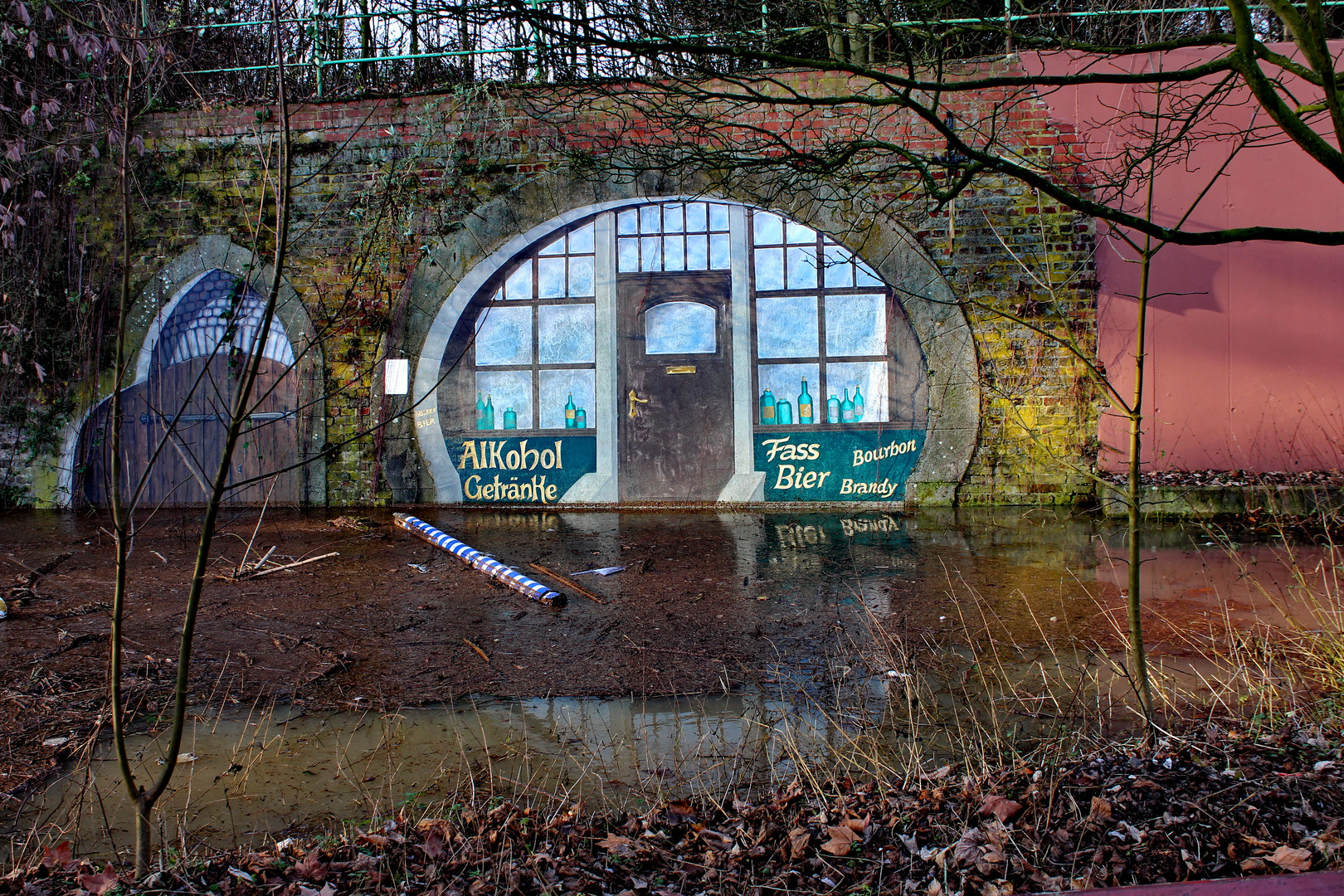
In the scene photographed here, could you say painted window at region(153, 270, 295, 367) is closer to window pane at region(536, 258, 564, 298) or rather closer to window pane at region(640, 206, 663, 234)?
window pane at region(536, 258, 564, 298)

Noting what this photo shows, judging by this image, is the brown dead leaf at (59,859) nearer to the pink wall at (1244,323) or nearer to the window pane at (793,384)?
the window pane at (793,384)

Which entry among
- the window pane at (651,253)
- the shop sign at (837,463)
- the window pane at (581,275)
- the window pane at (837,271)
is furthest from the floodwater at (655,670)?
the window pane at (651,253)

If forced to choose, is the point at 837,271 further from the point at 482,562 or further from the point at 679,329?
the point at 482,562

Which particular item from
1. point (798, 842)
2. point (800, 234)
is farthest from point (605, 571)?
point (800, 234)

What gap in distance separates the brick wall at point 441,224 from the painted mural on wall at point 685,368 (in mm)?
674

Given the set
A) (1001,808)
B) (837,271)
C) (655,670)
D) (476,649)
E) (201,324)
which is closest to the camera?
(1001,808)

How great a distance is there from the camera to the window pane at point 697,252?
26.8ft

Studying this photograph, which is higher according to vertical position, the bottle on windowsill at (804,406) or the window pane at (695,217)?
the window pane at (695,217)

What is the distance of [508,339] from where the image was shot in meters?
8.38

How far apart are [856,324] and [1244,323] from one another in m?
3.26

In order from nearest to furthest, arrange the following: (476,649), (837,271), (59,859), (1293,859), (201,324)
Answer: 1. (1293,859)
2. (59,859)
3. (476,649)
4. (837,271)
5. (201,324)

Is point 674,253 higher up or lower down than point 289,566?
higher up

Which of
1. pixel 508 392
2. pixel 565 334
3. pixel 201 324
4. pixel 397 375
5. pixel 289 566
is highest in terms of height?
pixel 201 324

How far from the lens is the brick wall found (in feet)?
24.2
